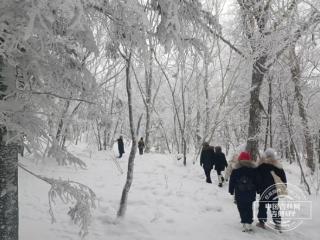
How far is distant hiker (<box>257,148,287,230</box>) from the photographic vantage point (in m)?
Answer: 7.12

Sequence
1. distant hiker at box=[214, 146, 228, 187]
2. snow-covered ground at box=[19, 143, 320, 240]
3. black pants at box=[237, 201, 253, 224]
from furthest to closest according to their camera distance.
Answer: distant hiker at box=[214, 146, 228, 187] < black pants at box=[237, 201, 253, 224] < snow-covered ground at box=[19, 143, 320, 240]

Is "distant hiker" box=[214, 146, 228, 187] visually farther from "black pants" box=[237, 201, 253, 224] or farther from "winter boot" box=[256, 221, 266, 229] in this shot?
"black pants" box=[237, 201, 253, 224]

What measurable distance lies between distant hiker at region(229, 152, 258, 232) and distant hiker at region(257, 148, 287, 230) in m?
0.22

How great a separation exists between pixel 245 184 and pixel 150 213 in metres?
2.27

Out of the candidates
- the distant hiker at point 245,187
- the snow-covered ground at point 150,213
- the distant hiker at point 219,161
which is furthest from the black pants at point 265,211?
the distant hiker at point 219,161

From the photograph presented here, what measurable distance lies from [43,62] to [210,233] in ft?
14.9

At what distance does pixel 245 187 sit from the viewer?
22.5ft

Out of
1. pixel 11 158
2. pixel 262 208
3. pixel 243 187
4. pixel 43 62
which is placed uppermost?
pixel 43 62

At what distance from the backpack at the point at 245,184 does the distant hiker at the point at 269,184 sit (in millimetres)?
406

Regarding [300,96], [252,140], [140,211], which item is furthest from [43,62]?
[300,96]

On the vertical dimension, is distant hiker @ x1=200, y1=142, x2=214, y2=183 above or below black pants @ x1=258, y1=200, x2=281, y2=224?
above

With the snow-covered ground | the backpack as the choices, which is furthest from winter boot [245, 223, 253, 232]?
the backpack

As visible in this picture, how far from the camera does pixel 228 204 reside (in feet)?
29.8

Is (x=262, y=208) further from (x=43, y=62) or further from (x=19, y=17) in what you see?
(x=19, y=17)
